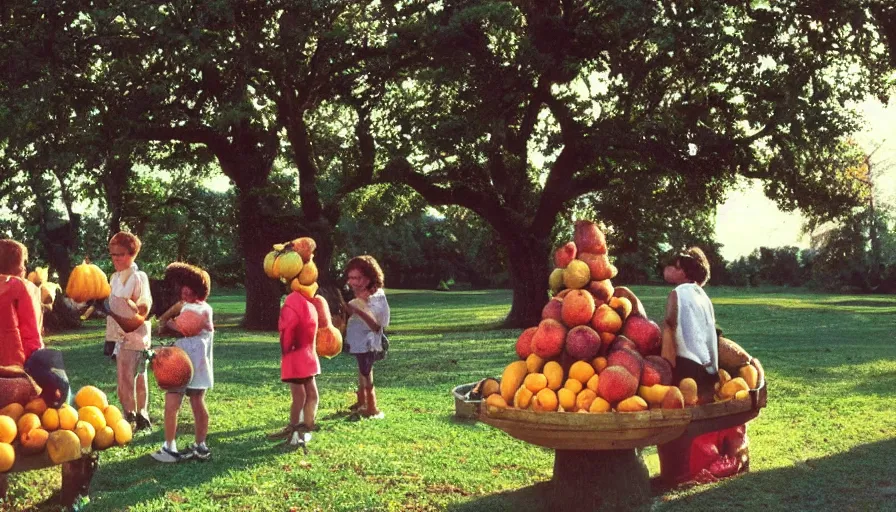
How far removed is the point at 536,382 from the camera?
6.32 m

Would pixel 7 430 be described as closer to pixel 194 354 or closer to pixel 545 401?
pixel 194 354

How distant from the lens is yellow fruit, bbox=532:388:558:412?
6176 millimetres

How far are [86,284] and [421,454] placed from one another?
3.43m

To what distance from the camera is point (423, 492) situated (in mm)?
7426

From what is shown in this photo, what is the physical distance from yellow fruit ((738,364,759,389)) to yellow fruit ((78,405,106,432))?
4651 mm

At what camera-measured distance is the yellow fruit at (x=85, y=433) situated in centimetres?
611

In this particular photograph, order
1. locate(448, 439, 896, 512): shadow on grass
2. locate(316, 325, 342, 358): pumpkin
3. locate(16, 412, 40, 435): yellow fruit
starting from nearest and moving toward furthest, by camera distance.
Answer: locate(16, 412, 40, 435): yellow fruit < locate(448, 439, 896, 512): shadow on grass < locate(316, 325, 342, 358): pumpkin

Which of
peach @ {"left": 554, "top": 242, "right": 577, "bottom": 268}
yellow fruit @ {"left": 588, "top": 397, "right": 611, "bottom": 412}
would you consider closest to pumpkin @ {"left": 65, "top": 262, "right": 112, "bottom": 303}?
peach @ {"left": 554, "top": 242, "right": 577, "bottom": 268}

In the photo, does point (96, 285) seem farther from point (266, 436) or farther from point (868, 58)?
point (868, 58)

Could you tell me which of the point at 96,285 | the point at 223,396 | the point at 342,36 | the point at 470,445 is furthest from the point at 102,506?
the point at 342,36

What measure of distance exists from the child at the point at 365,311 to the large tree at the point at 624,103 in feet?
38.1

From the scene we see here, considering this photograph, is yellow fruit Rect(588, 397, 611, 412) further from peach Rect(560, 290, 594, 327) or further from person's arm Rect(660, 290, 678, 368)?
person's arm Rect(660, 290, 678, 368)

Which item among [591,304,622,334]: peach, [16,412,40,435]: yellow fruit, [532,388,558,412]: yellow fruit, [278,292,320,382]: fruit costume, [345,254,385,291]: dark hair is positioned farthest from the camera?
[345,254,385,291]: dark hair

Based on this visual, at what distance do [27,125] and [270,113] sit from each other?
911 centimetres
